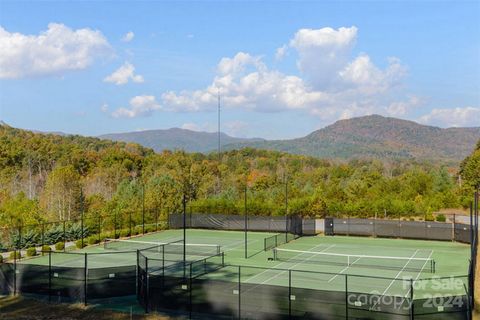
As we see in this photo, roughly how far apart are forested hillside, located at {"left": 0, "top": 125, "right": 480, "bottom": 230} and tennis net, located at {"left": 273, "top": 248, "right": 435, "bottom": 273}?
24.4 ft

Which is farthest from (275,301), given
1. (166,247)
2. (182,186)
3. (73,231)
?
(182,186)

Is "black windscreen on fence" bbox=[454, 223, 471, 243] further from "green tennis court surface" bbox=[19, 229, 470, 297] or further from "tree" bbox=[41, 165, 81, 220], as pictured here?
"tree" bbox=[41, 165, 81, 220]

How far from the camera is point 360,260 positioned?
2712 centimetres

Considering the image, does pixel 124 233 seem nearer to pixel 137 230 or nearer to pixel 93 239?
pixel 137 230

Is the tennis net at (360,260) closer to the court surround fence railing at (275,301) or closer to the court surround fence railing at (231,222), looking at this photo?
the court surround fence railing at (275,301)

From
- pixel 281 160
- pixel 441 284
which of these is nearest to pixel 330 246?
pixel 441 284

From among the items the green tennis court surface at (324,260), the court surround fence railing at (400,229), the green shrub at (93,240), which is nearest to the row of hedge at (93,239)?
the green shrub at (93,240)

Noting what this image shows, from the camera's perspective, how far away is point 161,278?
53.8 ft

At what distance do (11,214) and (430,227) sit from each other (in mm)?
36881

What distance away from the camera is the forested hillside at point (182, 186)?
162 feet

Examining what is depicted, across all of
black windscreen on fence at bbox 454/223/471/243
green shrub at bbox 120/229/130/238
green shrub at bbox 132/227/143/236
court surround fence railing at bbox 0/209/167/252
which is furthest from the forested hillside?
black windscreen on fence at bbox 454/223/471/243

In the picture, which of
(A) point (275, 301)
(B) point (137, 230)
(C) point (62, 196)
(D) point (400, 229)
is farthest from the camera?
(C) point (62, 196)

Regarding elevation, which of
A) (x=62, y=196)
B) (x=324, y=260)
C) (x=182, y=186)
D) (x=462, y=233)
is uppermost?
(x=182, y=186)

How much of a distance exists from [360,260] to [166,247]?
12.0 metres
